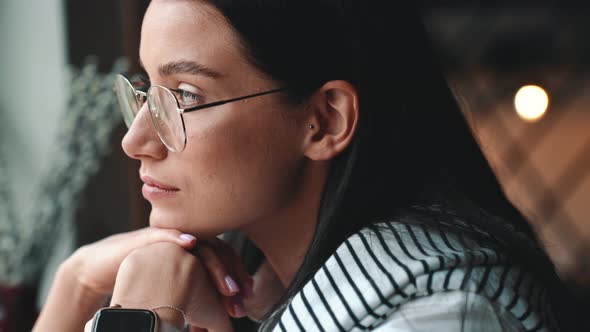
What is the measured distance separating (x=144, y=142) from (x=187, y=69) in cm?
12

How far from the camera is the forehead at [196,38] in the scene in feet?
3.05

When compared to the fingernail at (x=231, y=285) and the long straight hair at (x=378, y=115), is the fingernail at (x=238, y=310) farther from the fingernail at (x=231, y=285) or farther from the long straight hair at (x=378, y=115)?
the long straight hair at (x=378, y=115)

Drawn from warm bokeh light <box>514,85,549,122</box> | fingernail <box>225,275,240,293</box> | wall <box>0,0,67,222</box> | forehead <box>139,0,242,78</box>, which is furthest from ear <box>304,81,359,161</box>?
warm bokeh light <box>514,85,549,122</box>

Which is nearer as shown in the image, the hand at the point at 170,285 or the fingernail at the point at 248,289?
the hand at the point at 170,285

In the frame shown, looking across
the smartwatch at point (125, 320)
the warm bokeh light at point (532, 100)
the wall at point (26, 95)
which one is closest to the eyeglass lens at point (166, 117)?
the smartwatch at point (125, 320)

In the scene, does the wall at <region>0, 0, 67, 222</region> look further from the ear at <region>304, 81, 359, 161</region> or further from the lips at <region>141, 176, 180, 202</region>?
the ear at <region>304, 81, 359, 161</region>

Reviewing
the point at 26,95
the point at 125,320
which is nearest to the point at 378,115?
the point at 125,320

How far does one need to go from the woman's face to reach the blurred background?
204 mm

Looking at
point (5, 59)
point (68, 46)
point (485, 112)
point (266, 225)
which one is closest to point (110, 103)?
point (68, 46)

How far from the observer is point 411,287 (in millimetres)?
804

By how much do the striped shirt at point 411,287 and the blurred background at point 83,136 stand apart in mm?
359

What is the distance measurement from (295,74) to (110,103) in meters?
0.88

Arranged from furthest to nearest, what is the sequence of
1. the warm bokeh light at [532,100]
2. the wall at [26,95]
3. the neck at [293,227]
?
the warm bokeh light at [532,100]
the wall at [26,95]
the neck at [293,227]

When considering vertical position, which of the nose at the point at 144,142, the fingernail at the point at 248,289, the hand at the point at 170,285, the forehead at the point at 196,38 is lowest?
the fingernail at the point at 248,289
